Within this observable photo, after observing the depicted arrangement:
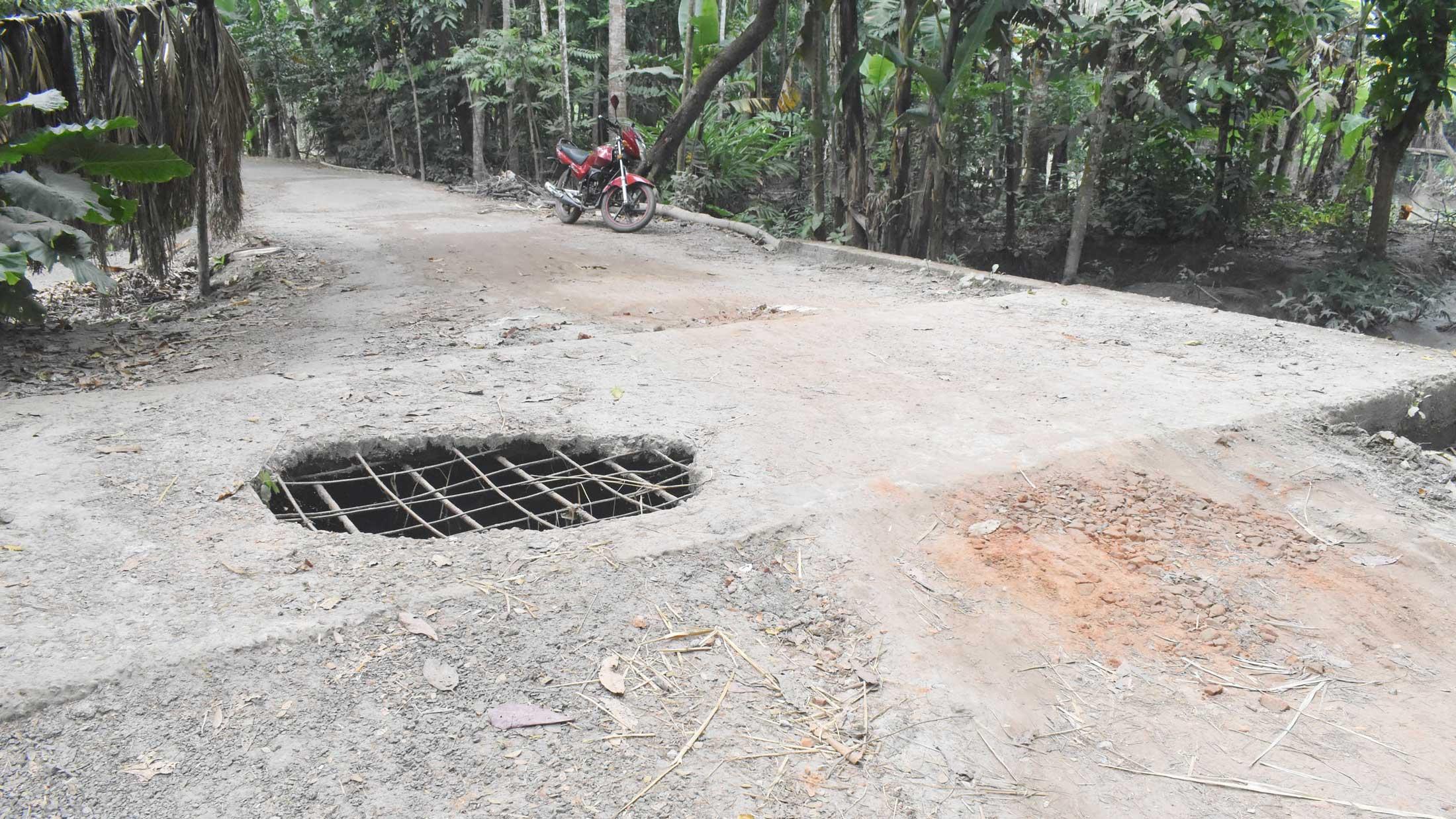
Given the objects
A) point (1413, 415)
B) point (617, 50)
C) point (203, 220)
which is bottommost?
point (1413, 415)

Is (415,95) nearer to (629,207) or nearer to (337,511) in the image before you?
(629,207)

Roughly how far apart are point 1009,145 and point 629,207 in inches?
175

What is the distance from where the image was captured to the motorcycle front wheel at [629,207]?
10492 mm

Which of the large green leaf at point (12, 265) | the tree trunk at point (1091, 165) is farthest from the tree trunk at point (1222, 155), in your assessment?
the large green leaf at point (12, 265)

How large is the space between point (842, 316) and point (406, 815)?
4.55 metres

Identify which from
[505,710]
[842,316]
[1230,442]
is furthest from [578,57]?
[505,710]

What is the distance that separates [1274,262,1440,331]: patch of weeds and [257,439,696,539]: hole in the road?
24.6 feet

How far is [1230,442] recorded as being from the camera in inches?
150

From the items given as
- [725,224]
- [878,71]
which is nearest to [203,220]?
[725,224]

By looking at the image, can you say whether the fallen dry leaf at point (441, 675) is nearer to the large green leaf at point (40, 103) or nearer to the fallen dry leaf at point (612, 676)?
the fallen dry leaf at point (612, 676)

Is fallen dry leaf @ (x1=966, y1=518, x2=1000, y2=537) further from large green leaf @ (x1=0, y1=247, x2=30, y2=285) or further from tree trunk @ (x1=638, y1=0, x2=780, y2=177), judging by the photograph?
tree trunk @ (x1=638, y1=0, x2=780, y2=177)

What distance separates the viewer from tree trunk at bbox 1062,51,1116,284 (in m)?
8.25

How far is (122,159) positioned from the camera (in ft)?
16.3

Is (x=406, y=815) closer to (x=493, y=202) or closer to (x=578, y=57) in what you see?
(x=493, y=202)
